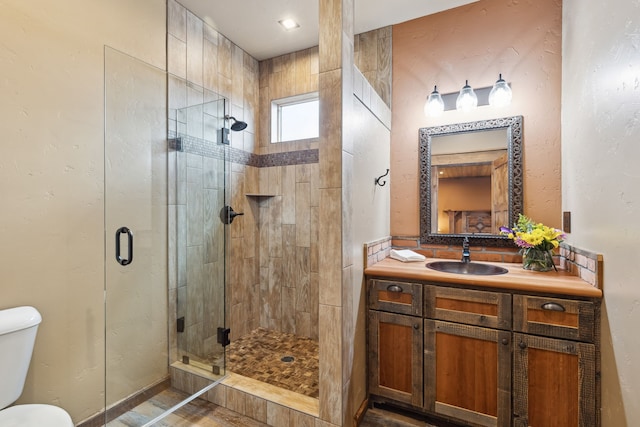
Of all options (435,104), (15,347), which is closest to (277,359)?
(15,347)

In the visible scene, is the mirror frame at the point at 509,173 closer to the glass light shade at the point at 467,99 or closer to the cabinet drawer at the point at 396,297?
the glass light shade at the point at 467,99

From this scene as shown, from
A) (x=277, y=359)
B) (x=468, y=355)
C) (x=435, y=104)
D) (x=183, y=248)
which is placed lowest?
(x=277, y=359)

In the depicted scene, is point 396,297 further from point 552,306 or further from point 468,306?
point 552,306

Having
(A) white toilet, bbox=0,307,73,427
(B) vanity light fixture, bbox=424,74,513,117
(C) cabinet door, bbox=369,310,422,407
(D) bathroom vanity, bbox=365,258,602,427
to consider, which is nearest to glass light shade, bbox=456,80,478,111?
(B) vanity light fixture, bbox=424,74,513,117

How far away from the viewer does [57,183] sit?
5.09ft

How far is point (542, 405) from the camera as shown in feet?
4.96

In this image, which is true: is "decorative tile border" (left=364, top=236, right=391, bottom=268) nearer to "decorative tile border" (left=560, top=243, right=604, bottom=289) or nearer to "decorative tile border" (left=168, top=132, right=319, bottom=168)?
"decorative tile border" (left=168, top=132, right=319, bottom=168)

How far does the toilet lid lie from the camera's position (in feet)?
3.86

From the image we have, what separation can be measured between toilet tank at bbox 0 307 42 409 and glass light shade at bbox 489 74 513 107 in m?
3.00

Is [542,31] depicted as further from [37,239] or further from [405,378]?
[37,239]

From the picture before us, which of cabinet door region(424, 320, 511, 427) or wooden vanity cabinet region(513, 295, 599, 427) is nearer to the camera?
wooden vanity cabinet region(513, 295, 599, 427)

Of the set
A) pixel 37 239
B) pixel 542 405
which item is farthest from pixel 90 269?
pixel 542 405

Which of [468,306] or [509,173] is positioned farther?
[509,173]

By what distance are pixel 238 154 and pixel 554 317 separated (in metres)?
2.58
